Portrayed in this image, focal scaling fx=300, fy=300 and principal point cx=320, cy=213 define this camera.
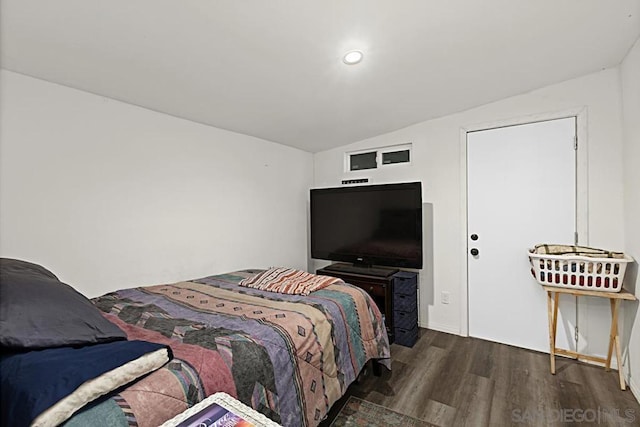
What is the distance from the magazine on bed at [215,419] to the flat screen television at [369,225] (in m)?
2.39

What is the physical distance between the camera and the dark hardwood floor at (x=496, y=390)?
73.4 inches

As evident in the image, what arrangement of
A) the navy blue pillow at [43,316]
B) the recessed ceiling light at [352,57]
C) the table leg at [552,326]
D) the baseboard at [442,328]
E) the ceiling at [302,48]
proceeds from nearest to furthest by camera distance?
the navy blue pillow at [43,316] < the ceiling at [302,48] < the recessed ceiling light at [352,57] < the table leg at [552,326] < the baseboard at [442,328]

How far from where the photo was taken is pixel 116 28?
5.22 feet

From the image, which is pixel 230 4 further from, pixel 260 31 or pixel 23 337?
pixel 23 337

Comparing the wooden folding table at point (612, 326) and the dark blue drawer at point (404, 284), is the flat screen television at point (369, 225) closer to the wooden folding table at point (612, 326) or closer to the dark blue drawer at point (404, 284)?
the dark blue drawer at point (404, 284)

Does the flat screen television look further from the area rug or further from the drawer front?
the area rug

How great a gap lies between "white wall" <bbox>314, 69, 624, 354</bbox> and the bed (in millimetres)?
1314

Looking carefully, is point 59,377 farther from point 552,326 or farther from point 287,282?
point 552,326

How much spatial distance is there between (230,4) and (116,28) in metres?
0.63

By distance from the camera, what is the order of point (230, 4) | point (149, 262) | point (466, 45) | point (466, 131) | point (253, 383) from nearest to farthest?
point (253, 383)
point (230, 4)
point (466, 45)
point (149, 262)
point (466, 131)

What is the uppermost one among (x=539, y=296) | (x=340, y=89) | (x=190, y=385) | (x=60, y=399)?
(x=340, y=89)

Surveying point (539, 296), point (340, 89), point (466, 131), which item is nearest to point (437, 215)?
point (466, 131)

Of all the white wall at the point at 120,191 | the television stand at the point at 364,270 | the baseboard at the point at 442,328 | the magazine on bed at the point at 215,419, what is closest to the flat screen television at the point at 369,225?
the television stand at the point at 364,270

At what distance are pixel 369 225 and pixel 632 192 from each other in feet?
6.73
